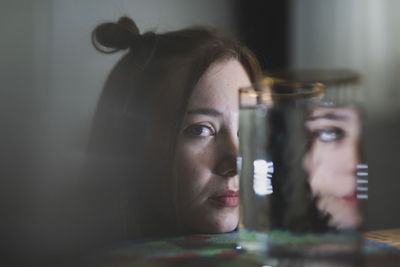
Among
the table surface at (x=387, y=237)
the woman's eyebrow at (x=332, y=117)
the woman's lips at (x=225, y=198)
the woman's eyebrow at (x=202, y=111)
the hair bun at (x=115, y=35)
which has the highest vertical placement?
the hair bun at (x=115, y=35)

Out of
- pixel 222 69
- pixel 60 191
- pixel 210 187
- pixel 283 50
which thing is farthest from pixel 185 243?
pixel 283 50

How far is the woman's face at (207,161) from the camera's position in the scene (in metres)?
0.83

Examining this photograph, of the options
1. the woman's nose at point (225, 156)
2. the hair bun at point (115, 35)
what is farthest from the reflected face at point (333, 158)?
the hair bun at point (115, 35)

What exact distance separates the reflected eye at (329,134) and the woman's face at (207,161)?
333 mm

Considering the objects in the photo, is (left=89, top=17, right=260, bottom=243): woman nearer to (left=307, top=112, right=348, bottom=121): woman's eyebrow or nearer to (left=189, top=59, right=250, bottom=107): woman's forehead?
(left=189, top=59, right=250, bottom=107): woman's forehead

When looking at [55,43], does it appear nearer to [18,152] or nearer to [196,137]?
[18,152]

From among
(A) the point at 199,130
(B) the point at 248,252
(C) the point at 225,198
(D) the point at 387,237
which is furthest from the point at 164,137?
(D) the point at 387,237

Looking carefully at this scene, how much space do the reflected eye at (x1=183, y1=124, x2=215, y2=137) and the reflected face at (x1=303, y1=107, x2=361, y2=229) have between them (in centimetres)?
35

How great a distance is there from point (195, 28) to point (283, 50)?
0.30 m

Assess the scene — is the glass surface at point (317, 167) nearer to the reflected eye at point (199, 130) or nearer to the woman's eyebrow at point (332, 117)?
the woman's eyebrow at point (332, 117)

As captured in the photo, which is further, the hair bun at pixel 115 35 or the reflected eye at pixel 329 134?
the hair bun at pixel 115 35

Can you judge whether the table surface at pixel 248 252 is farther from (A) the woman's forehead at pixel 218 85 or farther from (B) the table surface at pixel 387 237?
(A) the woman's forehead at pixel 218 85

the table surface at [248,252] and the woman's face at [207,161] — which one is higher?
the woman's face at [207,161]

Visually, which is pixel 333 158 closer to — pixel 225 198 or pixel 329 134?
pixel 329 134
